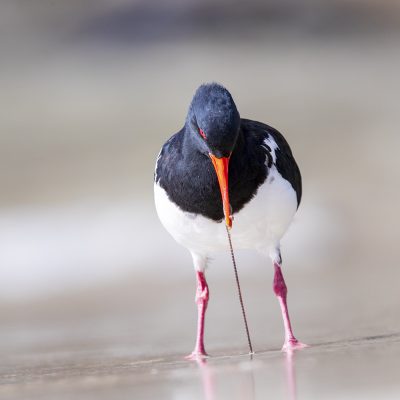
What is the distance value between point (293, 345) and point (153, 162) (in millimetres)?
7870

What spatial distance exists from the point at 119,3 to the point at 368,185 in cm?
1414

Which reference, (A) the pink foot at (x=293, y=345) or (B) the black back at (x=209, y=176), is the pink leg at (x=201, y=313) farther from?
(B) the black back at (x=209, y=176)

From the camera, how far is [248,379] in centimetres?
545

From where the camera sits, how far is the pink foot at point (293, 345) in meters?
6.93

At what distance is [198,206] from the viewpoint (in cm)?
702

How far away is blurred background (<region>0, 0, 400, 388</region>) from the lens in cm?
907

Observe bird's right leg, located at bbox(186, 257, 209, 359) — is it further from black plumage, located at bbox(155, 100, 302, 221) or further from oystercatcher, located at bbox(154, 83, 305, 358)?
black plumage, located at bbox(155, 100, 302, 221)

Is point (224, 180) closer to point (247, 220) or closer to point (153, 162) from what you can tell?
point (247, 220)

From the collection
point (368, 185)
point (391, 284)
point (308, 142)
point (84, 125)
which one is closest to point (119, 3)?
point (84, 125)

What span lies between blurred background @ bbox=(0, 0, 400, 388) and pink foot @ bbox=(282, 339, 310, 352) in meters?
0.15

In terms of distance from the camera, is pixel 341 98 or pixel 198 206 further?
pixel 341 98

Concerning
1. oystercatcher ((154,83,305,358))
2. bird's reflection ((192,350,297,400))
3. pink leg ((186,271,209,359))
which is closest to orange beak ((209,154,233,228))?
oystercatcher ((154,83,305,358))

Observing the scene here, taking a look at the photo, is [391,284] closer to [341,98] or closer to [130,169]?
[130,169]

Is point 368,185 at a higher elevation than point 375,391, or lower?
higher
